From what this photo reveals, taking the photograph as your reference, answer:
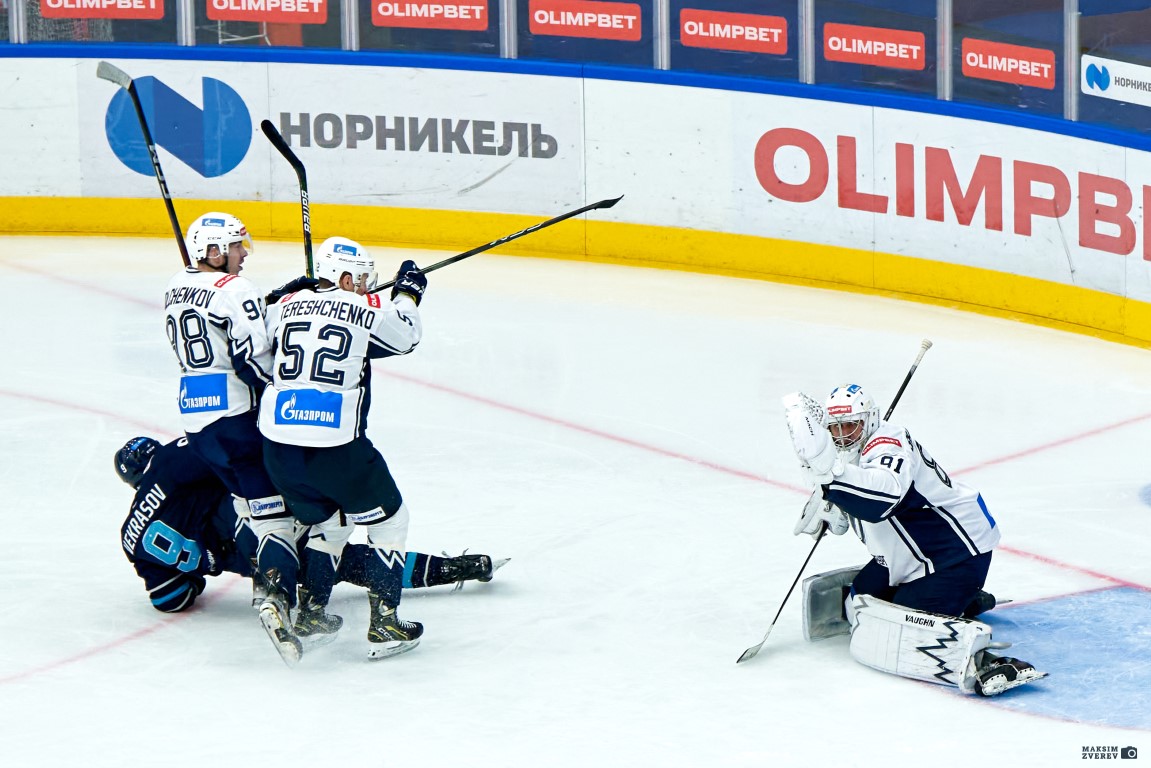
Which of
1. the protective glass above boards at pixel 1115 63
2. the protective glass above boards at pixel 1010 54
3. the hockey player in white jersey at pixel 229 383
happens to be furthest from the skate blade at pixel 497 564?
the protective glass above boards at pixel 1010 54

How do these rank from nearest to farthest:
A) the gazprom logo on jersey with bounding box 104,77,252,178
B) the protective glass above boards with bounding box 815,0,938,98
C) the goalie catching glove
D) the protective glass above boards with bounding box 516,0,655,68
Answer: the goalie catching glove < the protective glass above boards with bounding box 815,0,938,98 < the protective glass above boards with bounding box 516,0,655,68 < the gazprom logo on jersey with bounding box 104,77,252,178

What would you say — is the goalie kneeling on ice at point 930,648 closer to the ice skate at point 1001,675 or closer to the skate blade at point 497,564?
the ice skate at point 1001,675

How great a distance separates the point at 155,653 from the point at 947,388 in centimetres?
407

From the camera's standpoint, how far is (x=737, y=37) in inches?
392

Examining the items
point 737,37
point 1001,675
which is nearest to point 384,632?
point 1001,675

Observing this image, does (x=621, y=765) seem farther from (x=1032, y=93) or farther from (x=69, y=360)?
(x=1032, y=93)

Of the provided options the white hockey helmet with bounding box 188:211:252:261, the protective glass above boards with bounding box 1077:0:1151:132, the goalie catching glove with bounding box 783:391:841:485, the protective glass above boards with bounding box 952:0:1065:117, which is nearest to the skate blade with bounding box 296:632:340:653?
the white hockey helmet with bounding box 188:211:252:261

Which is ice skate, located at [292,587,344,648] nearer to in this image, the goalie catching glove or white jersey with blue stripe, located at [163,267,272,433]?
white jersey with blue stripe, located at [163,267,272,433]

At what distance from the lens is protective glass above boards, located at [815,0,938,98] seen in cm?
941

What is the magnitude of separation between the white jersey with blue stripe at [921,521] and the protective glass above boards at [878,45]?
4720 millimetres

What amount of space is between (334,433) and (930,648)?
5.47 ft

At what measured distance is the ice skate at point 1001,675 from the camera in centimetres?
480

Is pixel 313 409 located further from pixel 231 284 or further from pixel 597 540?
pixel 597 540

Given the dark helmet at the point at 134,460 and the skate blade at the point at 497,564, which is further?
the skate blade at the point at 497,564
